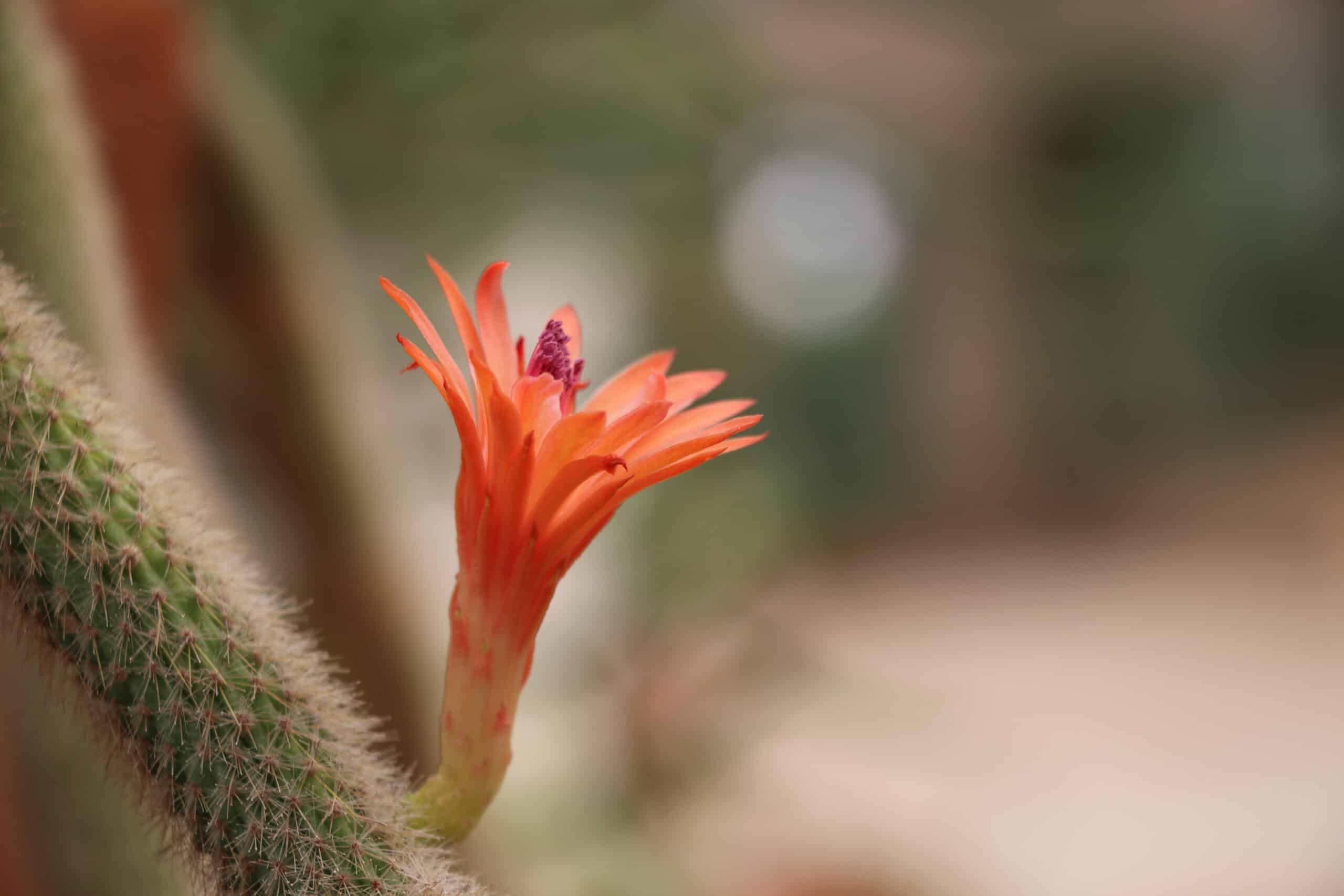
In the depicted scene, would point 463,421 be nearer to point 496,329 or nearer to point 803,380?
point 496,329

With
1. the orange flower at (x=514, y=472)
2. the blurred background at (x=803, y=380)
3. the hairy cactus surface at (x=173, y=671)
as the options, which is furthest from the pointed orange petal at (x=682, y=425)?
the blurred background at (x=803, y=380)

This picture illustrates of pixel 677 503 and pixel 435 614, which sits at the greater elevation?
pixel 677 503

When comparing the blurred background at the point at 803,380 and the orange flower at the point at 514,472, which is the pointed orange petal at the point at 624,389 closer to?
the orange flower at the point at 514,472

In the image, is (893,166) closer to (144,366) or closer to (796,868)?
(796,868)

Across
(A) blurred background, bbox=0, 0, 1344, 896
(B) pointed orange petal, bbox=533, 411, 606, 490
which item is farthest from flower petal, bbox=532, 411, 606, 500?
(A) blurred background, bbox=0, 0, 1344, 896

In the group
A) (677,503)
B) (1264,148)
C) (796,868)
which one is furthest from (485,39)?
(1264,148)
